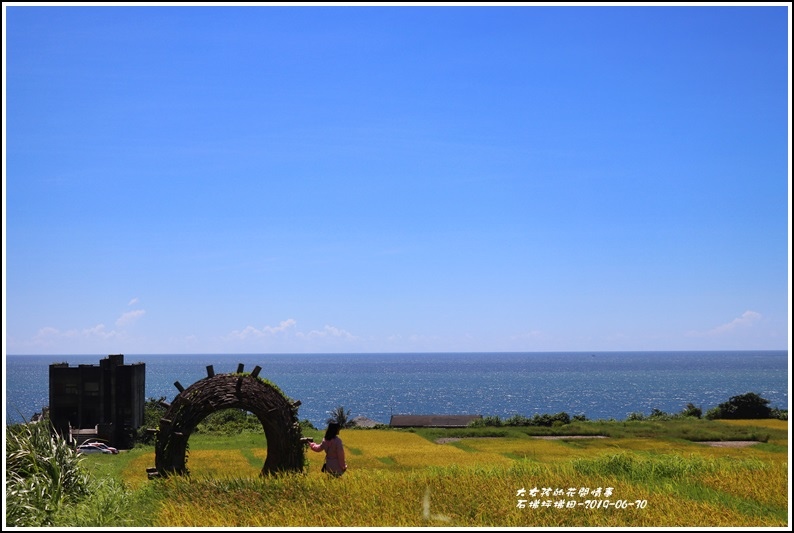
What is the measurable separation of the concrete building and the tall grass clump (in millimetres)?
22680

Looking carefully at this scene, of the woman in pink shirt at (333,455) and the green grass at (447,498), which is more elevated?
the woman in pink shirt at (333,455)

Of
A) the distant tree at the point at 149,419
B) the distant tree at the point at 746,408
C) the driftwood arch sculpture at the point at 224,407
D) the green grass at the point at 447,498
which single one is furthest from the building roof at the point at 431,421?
the driftwood arch sculpture at the point at 224,407

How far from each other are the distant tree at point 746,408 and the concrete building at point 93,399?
116 ft

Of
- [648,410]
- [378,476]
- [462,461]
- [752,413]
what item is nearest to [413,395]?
[648,410]

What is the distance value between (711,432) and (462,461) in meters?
16.5

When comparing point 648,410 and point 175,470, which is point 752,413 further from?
point 648,410

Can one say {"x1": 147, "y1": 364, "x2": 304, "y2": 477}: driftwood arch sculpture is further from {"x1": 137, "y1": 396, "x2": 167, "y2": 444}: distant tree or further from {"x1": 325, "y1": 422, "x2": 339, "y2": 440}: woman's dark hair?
{"x1": 137, "y1": 396, "x2": 167, "y2": 444}: distant tree

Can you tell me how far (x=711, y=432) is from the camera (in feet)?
125

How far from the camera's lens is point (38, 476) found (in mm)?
14695

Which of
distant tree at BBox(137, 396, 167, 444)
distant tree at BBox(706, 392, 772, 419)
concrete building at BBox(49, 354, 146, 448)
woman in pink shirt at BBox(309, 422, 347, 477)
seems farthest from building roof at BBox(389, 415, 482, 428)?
woman in pink shirt at BBox(309, 422, 347, 477)

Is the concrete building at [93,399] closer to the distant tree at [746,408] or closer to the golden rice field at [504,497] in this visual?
the golden rice field at [504,497]

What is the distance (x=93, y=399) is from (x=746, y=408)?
38572 mm

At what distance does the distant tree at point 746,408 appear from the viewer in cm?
4884

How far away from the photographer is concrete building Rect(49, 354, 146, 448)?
125 ft
